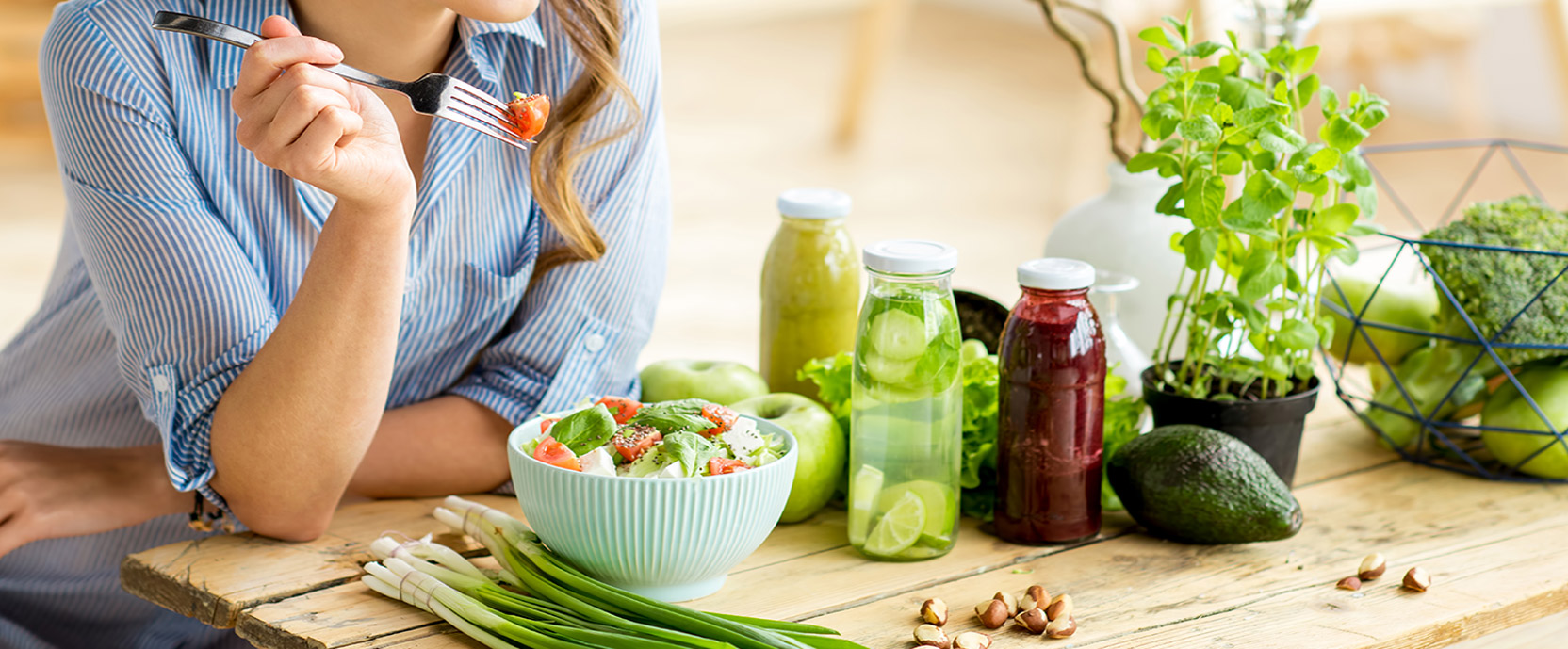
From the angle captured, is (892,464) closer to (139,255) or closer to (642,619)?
(642,619)

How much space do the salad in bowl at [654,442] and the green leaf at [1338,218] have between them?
51 centimetres

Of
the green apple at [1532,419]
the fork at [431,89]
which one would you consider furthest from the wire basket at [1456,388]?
the fork at [431,89]

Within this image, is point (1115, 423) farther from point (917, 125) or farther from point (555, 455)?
point (917, 125)

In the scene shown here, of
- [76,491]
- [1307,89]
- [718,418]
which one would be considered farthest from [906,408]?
[76,491]

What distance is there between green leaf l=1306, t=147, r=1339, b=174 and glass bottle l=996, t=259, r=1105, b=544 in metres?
0.21

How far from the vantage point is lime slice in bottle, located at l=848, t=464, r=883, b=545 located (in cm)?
107

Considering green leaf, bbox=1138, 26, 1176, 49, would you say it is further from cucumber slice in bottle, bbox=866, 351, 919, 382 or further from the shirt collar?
the shirt collar

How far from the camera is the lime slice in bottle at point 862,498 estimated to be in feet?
3.52

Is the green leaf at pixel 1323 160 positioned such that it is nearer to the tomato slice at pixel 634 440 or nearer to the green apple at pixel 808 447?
the green apple at pixel 808 447

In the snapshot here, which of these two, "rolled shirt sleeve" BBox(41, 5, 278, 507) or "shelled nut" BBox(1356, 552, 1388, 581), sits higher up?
"rolled shirt sleeve" BBox(41, 5, 278, 507)

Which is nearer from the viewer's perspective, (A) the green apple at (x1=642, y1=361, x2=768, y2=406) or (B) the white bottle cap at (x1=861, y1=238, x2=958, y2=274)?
(B) the white bottle cap at (x1=861, y1=238, x2=958, y2=274)

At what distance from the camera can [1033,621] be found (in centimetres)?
94

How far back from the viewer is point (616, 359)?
1352 millimetres

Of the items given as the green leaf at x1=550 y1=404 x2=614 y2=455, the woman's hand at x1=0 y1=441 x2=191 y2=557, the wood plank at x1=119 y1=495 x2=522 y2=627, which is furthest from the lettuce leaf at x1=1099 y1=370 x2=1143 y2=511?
the woman's hand at x1=0 y1=441 x2=191 y2=557
